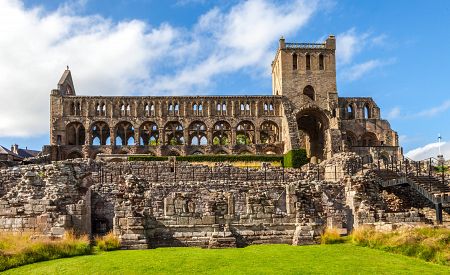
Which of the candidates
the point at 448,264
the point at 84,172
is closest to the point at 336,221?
the point at 448,264

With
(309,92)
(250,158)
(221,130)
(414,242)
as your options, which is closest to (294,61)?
(309,92)

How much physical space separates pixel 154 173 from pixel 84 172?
4461 mm

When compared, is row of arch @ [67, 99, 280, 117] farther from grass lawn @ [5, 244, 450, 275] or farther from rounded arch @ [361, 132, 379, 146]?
grass lawn @ [5, 244, 450, 275]

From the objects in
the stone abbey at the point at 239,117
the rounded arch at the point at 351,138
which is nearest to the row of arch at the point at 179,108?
the stone abbey at the point at 239,117

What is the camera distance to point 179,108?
210 feet

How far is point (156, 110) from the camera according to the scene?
63.8 m

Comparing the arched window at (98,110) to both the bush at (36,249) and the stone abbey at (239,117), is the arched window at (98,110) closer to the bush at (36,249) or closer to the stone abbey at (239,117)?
the stone abbey at (239,117)

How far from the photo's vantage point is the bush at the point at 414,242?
52.1 feet

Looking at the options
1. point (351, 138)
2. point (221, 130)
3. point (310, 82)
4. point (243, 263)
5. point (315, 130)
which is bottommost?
point (243, 263)

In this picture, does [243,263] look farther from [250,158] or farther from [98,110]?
[98,110]

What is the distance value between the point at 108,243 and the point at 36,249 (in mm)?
2626

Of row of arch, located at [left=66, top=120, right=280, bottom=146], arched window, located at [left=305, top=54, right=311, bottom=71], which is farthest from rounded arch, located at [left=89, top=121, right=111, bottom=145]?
arched window, located at [left=305, top=54, right=311, bottom=71]

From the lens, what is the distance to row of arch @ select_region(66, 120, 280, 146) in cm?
6310

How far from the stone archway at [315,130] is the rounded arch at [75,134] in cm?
2708
